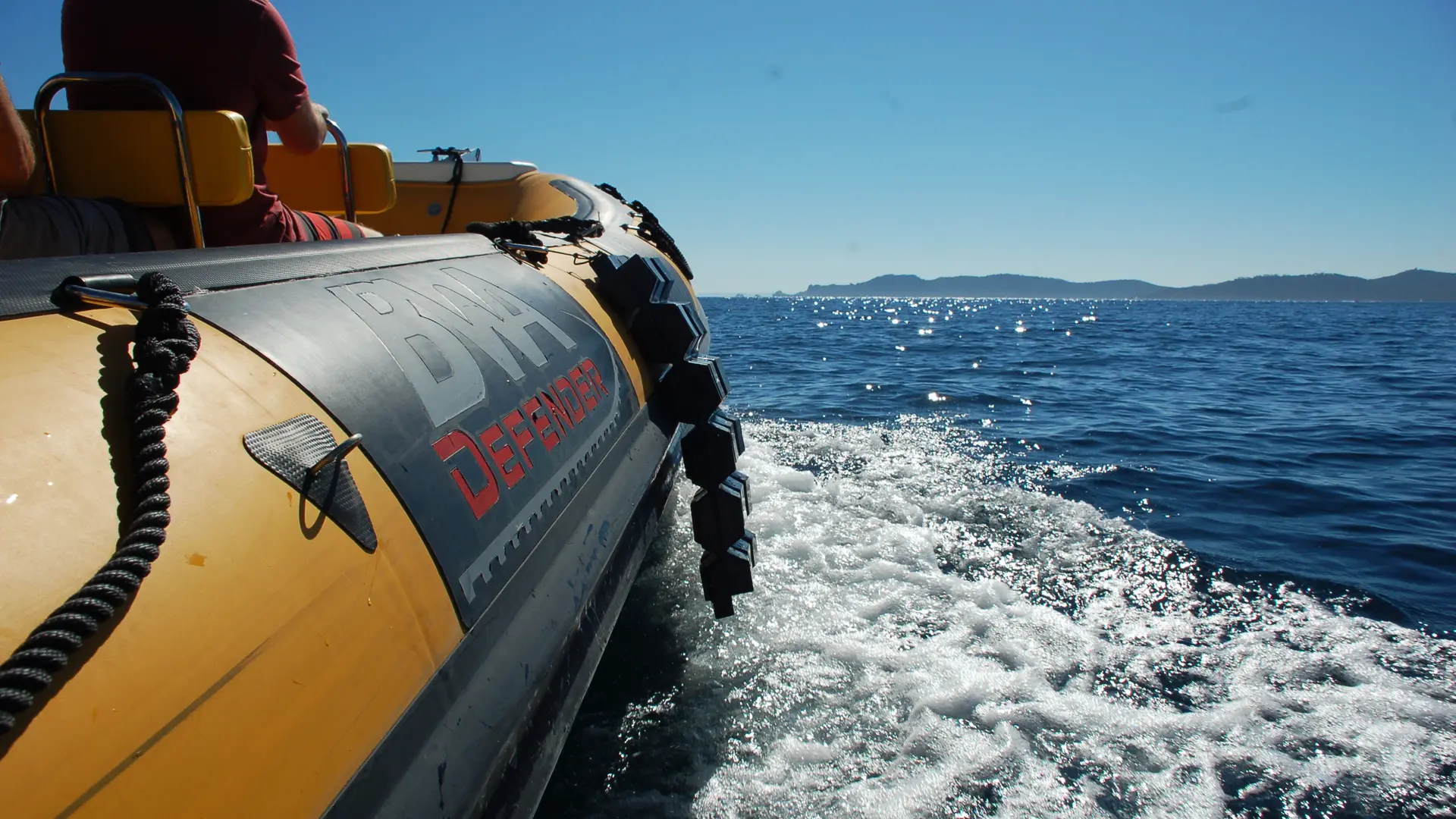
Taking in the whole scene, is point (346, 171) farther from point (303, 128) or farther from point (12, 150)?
point (12, 150)

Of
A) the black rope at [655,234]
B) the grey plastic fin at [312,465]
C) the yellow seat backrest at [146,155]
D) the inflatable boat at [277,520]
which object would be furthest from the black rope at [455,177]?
the grey plastic fin at [312,465]

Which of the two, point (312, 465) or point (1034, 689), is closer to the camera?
point (312, 465)

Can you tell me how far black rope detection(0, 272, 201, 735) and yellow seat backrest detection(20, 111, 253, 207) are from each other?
30.2 inches

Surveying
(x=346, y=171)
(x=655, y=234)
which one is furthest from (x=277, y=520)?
(x=655, y=234)

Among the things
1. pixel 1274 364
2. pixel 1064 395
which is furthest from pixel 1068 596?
pixel 1274 364

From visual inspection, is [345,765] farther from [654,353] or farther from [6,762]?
[654,353]

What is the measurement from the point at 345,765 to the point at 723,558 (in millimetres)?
2113

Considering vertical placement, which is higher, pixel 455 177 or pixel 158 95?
pixel 455 177

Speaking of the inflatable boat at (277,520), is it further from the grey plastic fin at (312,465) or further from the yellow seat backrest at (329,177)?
the yellow seat backrest at (329,177)

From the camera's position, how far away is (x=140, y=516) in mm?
864

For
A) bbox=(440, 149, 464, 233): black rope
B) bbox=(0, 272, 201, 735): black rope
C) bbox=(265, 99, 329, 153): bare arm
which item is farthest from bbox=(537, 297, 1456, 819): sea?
bbox=(440, 149, 464, 233): black rope

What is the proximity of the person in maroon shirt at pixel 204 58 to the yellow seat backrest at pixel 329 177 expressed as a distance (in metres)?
1.07

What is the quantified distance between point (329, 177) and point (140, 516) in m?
3.29

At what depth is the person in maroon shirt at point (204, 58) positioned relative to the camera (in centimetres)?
191
